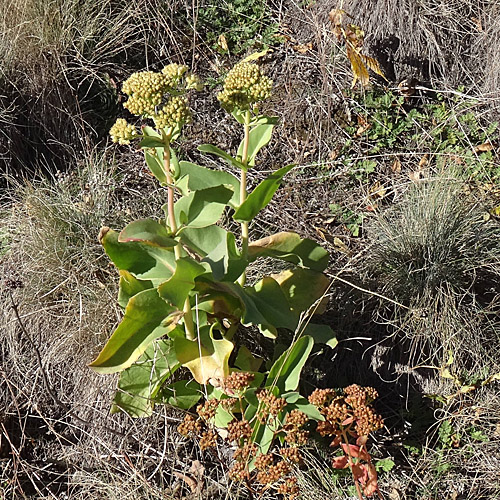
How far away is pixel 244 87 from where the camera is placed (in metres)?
2.09

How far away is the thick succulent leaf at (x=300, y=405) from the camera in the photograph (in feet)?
7.33

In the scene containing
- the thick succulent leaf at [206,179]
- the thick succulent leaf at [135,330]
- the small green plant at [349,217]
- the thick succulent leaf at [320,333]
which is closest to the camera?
the thick succulent leaf at [135,330]

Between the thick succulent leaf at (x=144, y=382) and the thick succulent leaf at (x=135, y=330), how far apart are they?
19 cm

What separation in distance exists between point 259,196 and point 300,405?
68 cm

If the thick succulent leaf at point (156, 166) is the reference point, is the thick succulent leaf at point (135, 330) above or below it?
below

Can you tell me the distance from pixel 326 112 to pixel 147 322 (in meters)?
1.94

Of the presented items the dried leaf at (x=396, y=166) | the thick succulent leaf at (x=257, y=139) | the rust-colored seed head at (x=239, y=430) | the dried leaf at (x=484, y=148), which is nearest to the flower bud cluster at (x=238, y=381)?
the rust-colored seed head at (x=239, y=430)

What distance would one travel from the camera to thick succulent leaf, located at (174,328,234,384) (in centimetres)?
231

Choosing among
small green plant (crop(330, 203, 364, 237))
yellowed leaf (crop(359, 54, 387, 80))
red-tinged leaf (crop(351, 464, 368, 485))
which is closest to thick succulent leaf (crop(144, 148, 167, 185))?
red-tinged leaf (crop(351, 464, 368, 485))

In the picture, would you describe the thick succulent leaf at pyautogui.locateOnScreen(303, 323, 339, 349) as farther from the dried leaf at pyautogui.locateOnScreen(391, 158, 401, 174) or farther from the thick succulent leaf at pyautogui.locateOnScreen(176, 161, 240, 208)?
the dried leaf at pyautogui.locateOnScreen(391, 158, 401, 174)

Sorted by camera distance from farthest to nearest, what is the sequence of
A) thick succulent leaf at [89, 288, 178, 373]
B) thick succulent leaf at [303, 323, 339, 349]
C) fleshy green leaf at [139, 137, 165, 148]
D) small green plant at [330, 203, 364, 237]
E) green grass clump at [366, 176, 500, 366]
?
small green plant at [330, 203, 364, 237] < green grass clump at [366, 176, 500, 366] < thick succulent leaf at [303, 323, 339, 349] < thick succulent leaf at [89, 288, 178, 373] < fleshy green leaf at [139, 137, 165, 148]

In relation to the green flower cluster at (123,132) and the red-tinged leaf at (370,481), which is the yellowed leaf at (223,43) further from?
the red-tinged leaf at (370,481)

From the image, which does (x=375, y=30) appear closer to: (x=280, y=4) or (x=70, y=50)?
(x=280, y=4)

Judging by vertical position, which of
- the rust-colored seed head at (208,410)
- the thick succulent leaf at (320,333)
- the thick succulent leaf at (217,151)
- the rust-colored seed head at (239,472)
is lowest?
the rust-colored seed head at (239,472)
